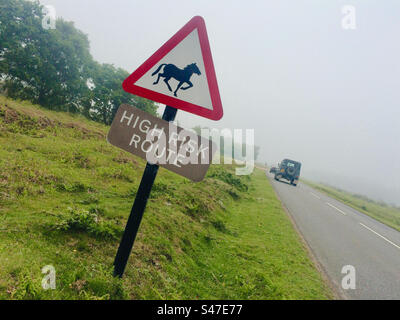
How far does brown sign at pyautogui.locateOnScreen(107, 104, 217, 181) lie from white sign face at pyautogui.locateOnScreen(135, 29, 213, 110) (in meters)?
0.26

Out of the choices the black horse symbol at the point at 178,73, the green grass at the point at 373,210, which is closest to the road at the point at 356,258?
the black horse symbol at the point at 178,73

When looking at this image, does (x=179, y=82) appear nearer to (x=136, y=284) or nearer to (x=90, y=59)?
(x=136, y=284)

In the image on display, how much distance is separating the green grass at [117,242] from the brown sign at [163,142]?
1573mm

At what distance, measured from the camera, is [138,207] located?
204 cm

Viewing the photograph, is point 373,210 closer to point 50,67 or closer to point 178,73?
point 178,73

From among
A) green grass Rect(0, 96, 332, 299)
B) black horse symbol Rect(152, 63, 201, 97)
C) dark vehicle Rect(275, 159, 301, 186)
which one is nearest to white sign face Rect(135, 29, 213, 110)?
black horse symbol Rect(152, 63, 201, 97)

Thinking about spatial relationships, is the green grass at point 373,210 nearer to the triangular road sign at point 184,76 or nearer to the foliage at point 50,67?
the triangular road sign at point 184,76

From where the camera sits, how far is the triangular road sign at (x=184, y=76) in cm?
183

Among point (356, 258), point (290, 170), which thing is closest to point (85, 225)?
point (356, 258)

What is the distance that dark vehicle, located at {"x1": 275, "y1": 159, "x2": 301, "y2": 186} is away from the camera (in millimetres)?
23672

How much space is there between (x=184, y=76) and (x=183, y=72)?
4 cm

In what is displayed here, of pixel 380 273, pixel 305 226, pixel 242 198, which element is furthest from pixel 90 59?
pixel 380 273

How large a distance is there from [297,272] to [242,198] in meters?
6.42

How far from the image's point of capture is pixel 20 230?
3000 millimetres
